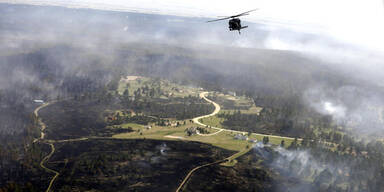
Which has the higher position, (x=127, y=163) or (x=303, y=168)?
(x=127, y=163)

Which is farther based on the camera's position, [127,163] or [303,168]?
[303,168]

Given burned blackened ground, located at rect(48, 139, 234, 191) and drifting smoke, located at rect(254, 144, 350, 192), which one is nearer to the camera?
burned blackened ground, located at rect(48, 139, 234, 191)

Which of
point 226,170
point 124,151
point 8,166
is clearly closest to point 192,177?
point 226,170

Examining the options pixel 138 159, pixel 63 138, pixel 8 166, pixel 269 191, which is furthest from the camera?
pixel 63 138

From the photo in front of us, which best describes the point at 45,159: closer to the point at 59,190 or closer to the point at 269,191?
the point at 59,190

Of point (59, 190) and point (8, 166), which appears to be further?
Answer: point (8, 166)

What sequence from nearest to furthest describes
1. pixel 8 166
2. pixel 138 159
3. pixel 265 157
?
pixel 8 166 → pixel 138 159 → pixel 265 157

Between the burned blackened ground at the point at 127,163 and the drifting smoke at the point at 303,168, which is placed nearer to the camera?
the burned blackened ground at the point at 127,163
